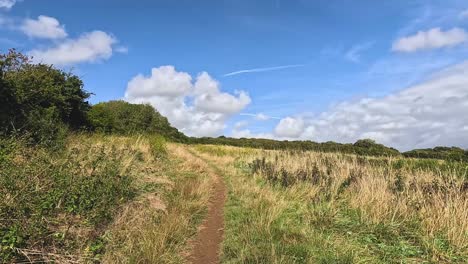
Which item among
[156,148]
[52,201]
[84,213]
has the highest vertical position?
[156,148]

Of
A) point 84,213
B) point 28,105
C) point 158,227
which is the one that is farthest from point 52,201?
point 28,105

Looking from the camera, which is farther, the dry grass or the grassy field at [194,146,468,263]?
the grassy field at [194,146,468,263]

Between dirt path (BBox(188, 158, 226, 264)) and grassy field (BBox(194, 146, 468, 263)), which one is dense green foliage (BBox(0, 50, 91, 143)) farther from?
grassy field (BBox(194, 146, 468, 263))

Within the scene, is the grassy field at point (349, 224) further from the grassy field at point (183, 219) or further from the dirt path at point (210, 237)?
the dirt path at point (210, 237)

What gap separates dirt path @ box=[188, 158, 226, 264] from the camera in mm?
6164

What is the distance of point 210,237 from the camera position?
23.7 feet

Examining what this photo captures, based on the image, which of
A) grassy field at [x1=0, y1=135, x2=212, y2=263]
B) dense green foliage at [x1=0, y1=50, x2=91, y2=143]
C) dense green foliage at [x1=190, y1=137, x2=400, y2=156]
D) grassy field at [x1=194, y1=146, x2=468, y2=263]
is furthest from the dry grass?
dense green foliage at [x1=190, y1=137, x2=400, y2=156]

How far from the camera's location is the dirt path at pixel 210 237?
6164 mm

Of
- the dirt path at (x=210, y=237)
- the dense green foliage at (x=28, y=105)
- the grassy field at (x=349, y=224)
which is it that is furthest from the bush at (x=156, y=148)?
the dirt path at (x=210, y=237)

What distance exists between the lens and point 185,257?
19.9 feet

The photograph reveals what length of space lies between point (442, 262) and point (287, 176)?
7.83 metres

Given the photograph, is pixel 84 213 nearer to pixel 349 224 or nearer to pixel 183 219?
pixel 183 219

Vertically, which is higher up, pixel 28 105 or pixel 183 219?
pixel 28 105

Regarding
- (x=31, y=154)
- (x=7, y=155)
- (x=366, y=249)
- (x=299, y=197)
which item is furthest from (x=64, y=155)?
(x=366, y=249)
